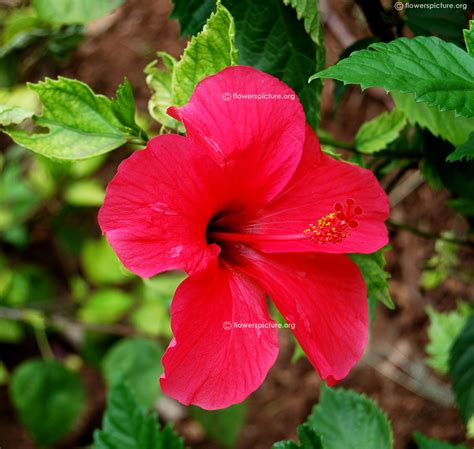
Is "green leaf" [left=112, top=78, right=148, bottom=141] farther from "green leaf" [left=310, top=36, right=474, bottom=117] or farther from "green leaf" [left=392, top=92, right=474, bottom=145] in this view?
"green leaf" [left=392, top=92, right=474, bottom=145]

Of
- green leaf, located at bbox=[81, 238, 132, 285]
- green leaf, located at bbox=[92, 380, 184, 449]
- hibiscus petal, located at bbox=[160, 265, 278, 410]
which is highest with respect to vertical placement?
hibiscus petal, located at bbox=[160, 265, 278, 410]

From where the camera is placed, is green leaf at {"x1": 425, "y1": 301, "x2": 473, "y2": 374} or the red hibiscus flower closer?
the red hibiscus flower

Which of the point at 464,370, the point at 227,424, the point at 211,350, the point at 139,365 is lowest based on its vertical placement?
the point at 227,424

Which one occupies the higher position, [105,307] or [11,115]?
[11,115]

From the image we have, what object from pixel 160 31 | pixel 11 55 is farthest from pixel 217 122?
pixel 160 31

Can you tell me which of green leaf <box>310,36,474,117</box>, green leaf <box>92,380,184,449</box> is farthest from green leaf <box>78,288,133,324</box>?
green leaf <box>310,36,474,117</box>

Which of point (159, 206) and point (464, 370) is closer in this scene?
point (159, 206)

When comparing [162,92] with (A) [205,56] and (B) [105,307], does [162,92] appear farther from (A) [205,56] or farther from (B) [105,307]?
(B) [105,307]

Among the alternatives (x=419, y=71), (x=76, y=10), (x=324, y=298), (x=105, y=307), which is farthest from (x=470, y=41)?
(x=105, y=307)
